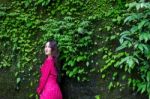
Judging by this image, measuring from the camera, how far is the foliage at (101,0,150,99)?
7.79 meters

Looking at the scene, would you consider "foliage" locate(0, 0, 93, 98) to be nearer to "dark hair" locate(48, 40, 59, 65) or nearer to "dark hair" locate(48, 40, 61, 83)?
"dark hair" locate(48, 40, 61, 83)

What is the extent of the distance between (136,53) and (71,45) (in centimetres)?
171

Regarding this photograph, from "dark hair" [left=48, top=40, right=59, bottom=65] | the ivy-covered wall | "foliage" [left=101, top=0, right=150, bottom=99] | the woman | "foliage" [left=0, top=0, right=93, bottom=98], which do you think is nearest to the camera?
"foliage" [left=101, top=0, right=150, bottom=99]

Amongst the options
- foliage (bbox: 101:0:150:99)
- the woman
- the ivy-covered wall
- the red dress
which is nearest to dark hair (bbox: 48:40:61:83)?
the woman

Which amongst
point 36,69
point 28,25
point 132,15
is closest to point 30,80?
point 36,69

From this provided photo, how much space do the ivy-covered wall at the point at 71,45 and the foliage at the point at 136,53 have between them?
3 cm

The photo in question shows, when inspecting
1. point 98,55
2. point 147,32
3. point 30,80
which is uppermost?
point 147,32

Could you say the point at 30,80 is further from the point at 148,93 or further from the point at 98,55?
the point at 148,93

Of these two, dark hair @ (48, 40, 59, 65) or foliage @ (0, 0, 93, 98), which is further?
foliage @ (0, 0, 93, 98)

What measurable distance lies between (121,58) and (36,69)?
2.30 meters

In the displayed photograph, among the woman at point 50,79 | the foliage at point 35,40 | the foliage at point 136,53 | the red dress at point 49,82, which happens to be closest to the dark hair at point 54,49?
the woman at point 50,79

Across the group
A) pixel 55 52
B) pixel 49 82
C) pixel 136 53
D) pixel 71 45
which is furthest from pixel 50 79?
pixel 136 53

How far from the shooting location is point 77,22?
931 centimetres

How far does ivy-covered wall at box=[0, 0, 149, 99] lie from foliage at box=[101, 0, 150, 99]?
0.11 feet
